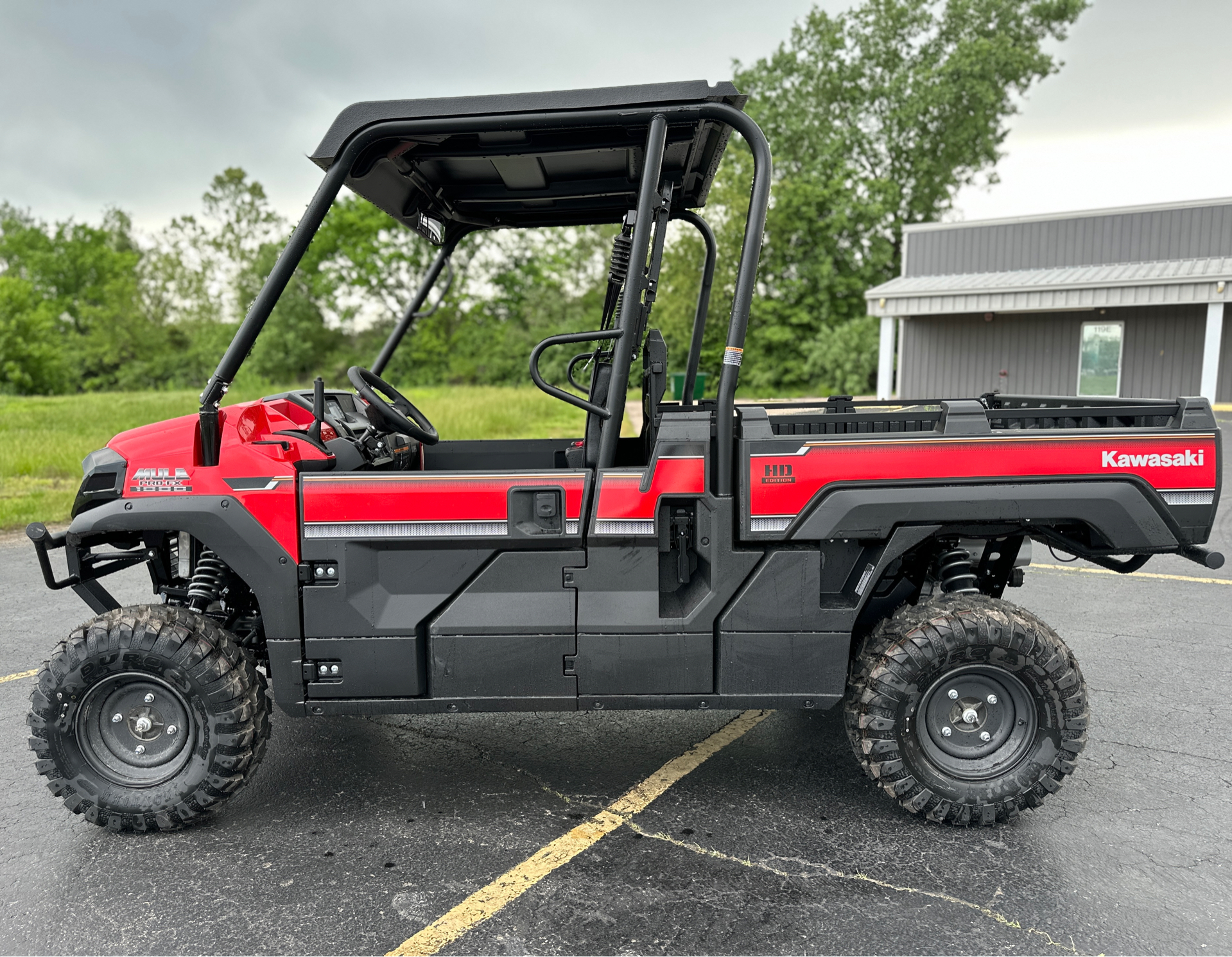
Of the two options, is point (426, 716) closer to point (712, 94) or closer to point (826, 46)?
point (712, 94)

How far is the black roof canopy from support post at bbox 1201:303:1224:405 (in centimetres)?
1826

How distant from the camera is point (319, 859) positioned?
9.61ft

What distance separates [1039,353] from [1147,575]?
1696 centimetres

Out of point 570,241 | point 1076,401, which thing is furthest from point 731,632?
point 570,241

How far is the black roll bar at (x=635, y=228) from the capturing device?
2.91m

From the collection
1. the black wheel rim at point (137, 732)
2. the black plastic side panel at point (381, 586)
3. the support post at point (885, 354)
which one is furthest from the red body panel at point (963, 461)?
the support post at point (885, 354)

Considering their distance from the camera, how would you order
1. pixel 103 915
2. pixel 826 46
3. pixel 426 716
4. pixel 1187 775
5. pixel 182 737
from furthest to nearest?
pixel 826 46 < pixel 426 716 < pixel 1187 775 < pixel 182 737 < pixel 103 915

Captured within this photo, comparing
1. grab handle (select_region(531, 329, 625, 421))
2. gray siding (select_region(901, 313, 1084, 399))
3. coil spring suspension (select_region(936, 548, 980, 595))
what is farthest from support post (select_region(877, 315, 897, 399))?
grab handle (select_region(531, 329, 625, 421))

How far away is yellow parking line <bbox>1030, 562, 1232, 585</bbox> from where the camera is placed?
6.48 metres

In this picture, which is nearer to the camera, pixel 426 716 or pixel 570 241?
pixel 426 716

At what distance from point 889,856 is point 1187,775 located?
1416 mm

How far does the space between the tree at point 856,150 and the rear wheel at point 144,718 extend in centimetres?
2769

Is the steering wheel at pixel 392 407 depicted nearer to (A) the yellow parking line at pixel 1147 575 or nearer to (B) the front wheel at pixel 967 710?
(B) the front wheel at pixel 967 710

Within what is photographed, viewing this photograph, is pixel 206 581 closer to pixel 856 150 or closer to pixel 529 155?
pixel 529 155
